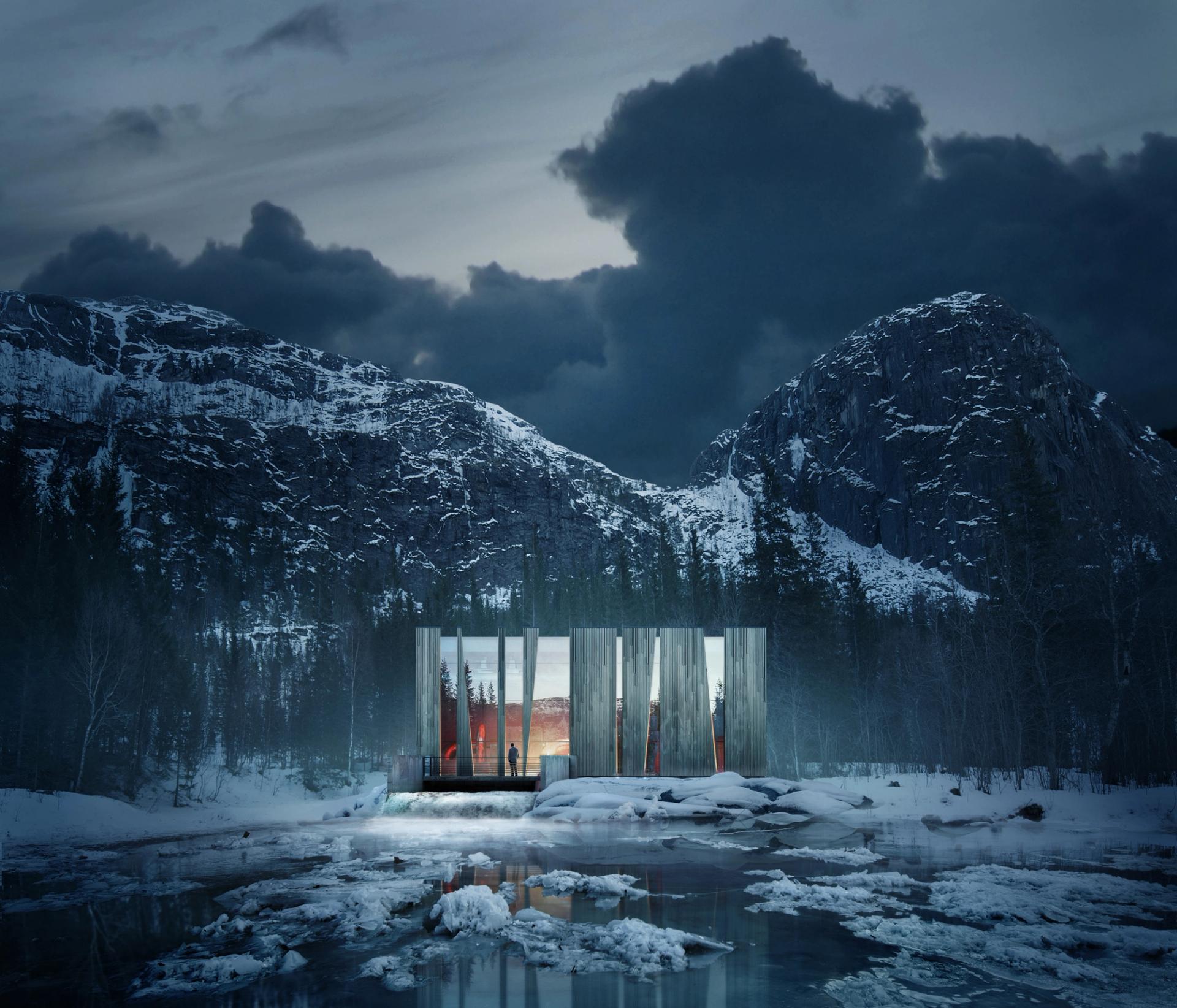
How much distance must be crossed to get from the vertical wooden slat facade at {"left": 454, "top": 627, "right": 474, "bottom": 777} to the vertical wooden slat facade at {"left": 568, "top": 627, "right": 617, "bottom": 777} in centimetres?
298

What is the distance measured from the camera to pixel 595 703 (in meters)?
26.0

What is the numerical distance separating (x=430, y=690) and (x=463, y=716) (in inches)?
49.6

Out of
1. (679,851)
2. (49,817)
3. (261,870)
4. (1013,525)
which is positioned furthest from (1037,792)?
(49,817)

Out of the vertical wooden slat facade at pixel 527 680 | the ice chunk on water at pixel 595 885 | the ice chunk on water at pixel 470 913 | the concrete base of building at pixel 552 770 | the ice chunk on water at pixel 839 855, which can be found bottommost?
the concrete base of building at pixel 552 770

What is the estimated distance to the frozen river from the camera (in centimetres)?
786

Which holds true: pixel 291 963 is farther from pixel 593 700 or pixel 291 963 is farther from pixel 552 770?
pixel 593 700

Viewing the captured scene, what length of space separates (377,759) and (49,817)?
26874 millimetres

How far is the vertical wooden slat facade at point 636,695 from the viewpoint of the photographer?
2588 cm

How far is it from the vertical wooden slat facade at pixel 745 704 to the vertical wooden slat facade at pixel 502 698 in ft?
21.7

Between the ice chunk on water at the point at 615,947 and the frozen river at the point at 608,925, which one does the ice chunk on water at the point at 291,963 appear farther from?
the ice chunk on water at the point at 615,947

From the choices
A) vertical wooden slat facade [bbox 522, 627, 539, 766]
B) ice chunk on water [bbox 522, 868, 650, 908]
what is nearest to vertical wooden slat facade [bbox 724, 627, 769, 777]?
vertical wooden slat facade [bbox 522, 627, 539, 766]

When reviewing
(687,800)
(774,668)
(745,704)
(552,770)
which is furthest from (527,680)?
(774,668)

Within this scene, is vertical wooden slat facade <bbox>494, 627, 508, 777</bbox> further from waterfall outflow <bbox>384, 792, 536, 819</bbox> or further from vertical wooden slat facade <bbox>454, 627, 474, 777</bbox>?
waterfall outflow <bbox>384, 792, 536, 819</bbox>

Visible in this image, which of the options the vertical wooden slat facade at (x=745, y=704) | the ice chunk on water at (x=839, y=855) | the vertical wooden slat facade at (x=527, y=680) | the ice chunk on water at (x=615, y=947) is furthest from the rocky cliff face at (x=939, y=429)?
the ice chunk on water at (x=615, y=947)
